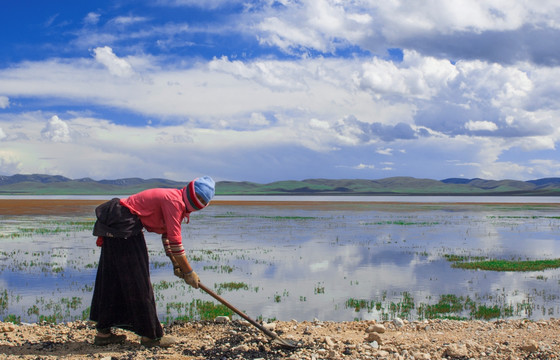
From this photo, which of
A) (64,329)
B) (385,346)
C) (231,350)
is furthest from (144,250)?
(385,346)

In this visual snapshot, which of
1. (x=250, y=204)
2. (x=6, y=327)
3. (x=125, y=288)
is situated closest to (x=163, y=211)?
(x=125, y=288)

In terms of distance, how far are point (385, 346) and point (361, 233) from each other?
77.6 ft

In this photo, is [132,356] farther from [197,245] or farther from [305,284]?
[197,245]

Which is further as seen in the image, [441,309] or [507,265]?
[507,265]

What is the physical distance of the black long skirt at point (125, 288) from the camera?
6680 millimetres

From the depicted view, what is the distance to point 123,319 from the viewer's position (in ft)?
22.3

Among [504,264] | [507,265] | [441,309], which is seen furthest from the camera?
[504,264]

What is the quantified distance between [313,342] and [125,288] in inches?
106

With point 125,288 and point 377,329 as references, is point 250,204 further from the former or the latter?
point 125,288

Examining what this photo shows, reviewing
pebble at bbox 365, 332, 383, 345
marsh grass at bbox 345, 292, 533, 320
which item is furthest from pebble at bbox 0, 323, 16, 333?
marsh grass at bbox 345, 292, 533, 320

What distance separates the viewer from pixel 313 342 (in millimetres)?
7094

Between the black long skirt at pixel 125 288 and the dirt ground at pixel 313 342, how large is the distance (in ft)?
1.21

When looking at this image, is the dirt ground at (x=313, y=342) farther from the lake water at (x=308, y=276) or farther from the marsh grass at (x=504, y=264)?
the marsh grass at (x=504, y=264)

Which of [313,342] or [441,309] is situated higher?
[313,342]
